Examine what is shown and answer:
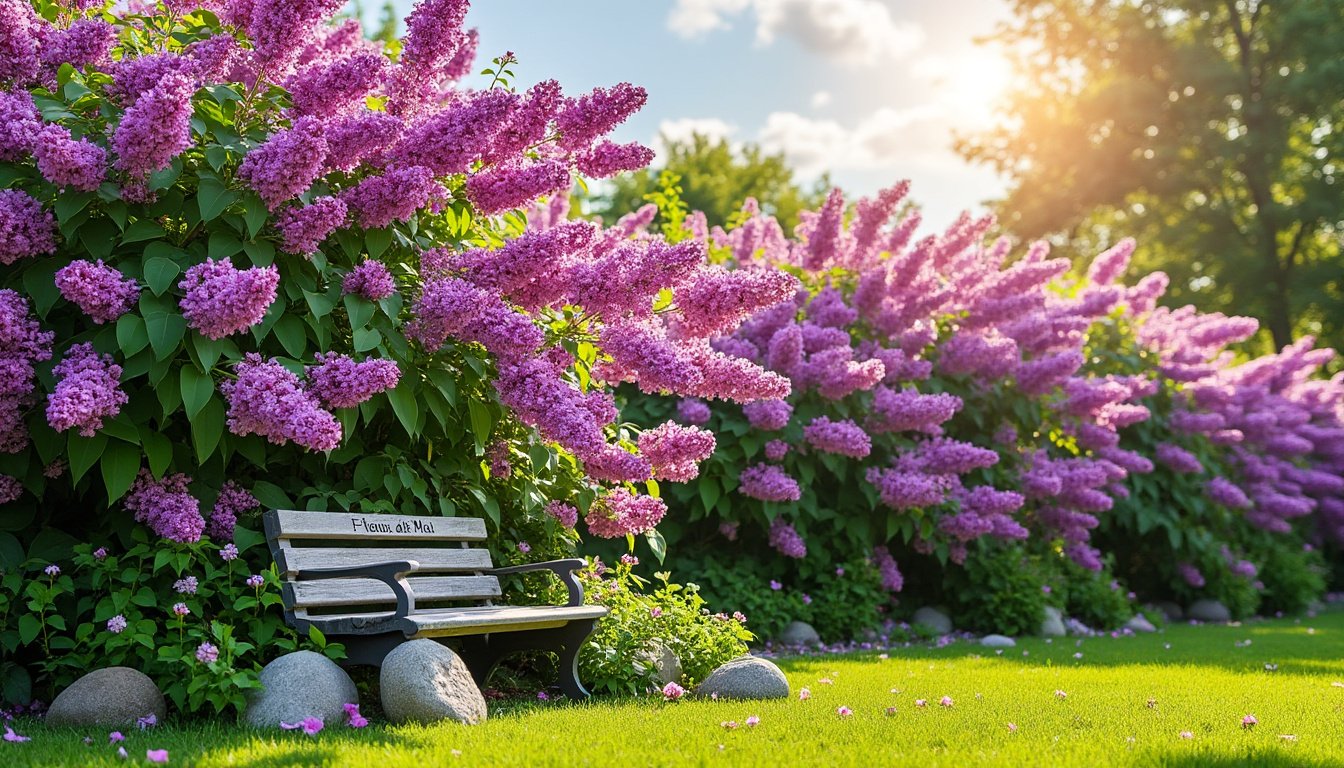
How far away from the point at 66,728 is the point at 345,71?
295 centimetres

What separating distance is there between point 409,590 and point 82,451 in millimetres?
1436

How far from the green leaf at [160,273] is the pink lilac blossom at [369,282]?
0.74 m

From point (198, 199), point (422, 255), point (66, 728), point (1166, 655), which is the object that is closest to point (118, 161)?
point (198, 199)

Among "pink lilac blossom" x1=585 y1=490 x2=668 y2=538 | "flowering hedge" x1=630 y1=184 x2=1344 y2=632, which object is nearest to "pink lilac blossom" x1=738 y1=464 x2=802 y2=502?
"flowering hedge" x1=630 y1=184 x2=1344 y2=632

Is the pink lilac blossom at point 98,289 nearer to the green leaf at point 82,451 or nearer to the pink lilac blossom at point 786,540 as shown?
the green leaf at point 82,451

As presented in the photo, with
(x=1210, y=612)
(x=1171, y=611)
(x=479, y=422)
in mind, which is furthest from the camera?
(x=1171, y=611)

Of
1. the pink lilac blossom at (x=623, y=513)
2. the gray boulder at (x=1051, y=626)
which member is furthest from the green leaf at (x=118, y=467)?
the gray boulder at (x=1051, y=626)

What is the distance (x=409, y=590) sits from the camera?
4988 mm

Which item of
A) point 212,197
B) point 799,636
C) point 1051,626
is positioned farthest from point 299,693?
point 1051,626

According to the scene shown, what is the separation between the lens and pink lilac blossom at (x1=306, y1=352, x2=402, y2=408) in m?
4.93

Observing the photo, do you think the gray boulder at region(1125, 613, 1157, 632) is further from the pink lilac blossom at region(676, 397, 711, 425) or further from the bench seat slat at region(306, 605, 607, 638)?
the bench seat slat at region(306, 605, 607, 638)

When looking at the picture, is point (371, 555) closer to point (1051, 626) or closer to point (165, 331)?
point (165, 331)

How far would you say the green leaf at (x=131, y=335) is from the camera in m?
4.72

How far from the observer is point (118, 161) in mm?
4926
